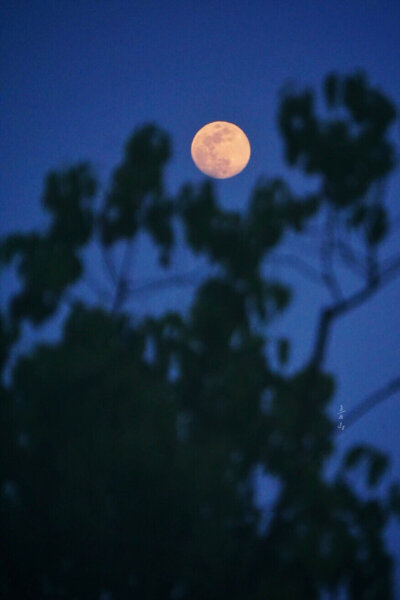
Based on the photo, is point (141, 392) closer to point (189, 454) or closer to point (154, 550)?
point (189, 454)

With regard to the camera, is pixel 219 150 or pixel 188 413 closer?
pixel 188 413

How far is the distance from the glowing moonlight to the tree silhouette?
18.2 ft

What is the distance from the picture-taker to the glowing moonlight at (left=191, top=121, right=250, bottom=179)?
36.2 feet

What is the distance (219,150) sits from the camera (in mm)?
11703

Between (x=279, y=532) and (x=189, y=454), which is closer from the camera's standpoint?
(x=189, y=454)

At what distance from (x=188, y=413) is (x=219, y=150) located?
29.4 feet

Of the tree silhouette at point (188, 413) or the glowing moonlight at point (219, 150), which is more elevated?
the glowing moonlight at point (219, 150)

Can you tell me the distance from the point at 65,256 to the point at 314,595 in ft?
17.0

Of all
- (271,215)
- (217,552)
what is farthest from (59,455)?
(271,215)

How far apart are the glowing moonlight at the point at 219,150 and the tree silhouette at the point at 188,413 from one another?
5.56 metres

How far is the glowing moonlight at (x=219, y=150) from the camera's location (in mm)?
11031

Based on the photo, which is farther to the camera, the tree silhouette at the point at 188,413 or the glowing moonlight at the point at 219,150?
the glowing moonlight at the point at 219,150

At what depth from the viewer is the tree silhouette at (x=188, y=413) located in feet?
13.4

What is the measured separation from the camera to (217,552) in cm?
436
